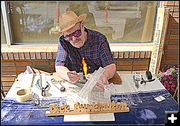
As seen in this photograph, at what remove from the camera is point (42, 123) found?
1.51 m

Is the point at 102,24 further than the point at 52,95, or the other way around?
the point at 102,24

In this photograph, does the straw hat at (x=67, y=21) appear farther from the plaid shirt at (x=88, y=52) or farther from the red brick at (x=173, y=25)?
the red brick at (x=173, y=25)

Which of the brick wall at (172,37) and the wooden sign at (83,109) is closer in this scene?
the wooden sign at (83,109)

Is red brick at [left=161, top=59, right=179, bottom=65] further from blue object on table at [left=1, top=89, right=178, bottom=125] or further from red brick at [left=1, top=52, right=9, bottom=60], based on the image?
red brick at [left=1, top=52, right=9, bottom=60]

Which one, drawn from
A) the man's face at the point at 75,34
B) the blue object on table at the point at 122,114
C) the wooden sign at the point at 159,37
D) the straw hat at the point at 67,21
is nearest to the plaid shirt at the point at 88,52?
the man's face at the point at 75,34

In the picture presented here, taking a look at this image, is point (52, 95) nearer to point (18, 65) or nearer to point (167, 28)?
point (18, 65)

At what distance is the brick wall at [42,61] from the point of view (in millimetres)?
3059

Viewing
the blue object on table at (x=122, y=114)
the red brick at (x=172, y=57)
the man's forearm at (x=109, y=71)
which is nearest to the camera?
the blue object on table at (x=122, y=114)

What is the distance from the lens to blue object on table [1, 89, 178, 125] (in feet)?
5.03

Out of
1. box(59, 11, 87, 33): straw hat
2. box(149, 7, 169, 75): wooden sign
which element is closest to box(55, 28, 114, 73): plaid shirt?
box(59, 11, 87, 33): straw hat

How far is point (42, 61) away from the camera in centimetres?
315

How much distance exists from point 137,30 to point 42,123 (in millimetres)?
2348

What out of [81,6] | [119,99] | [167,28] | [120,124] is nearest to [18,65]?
[81,6]

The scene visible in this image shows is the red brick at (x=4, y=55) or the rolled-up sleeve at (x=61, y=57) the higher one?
the rolled-up sleeve at (x=61, y=57)
